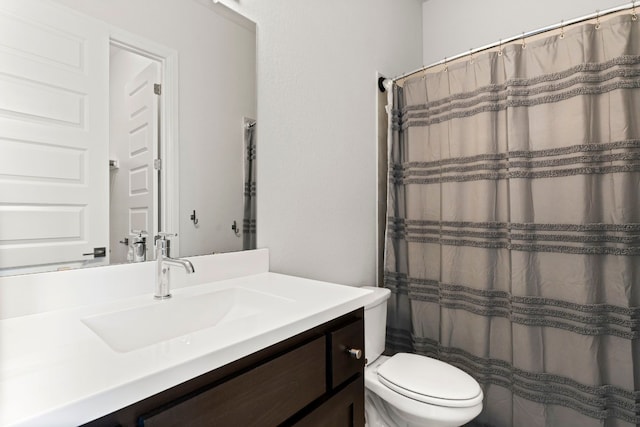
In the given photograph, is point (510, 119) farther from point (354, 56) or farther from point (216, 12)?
point (216, 12)

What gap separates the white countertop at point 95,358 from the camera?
1.43 ft

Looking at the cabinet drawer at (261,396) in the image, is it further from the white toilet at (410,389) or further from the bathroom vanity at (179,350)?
→ the white toilet at (410,389)

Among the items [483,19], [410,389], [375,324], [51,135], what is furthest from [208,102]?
[483,19]

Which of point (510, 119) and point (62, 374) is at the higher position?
point (510, 119)

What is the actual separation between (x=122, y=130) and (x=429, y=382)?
1.42 meters

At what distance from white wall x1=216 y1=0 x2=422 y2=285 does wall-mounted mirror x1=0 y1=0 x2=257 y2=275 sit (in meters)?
0.10

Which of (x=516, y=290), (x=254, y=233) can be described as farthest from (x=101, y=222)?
(x=516, y=290)

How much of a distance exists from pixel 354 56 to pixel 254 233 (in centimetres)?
115

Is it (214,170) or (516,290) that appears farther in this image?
(516,290)

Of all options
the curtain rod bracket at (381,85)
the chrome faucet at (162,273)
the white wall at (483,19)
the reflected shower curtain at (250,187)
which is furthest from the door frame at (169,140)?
the white wall at (483,19)

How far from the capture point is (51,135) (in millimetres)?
843

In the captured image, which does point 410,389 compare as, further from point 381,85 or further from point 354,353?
point 381,85

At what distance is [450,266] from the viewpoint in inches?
67.6

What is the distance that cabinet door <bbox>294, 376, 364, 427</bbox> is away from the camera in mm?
790
